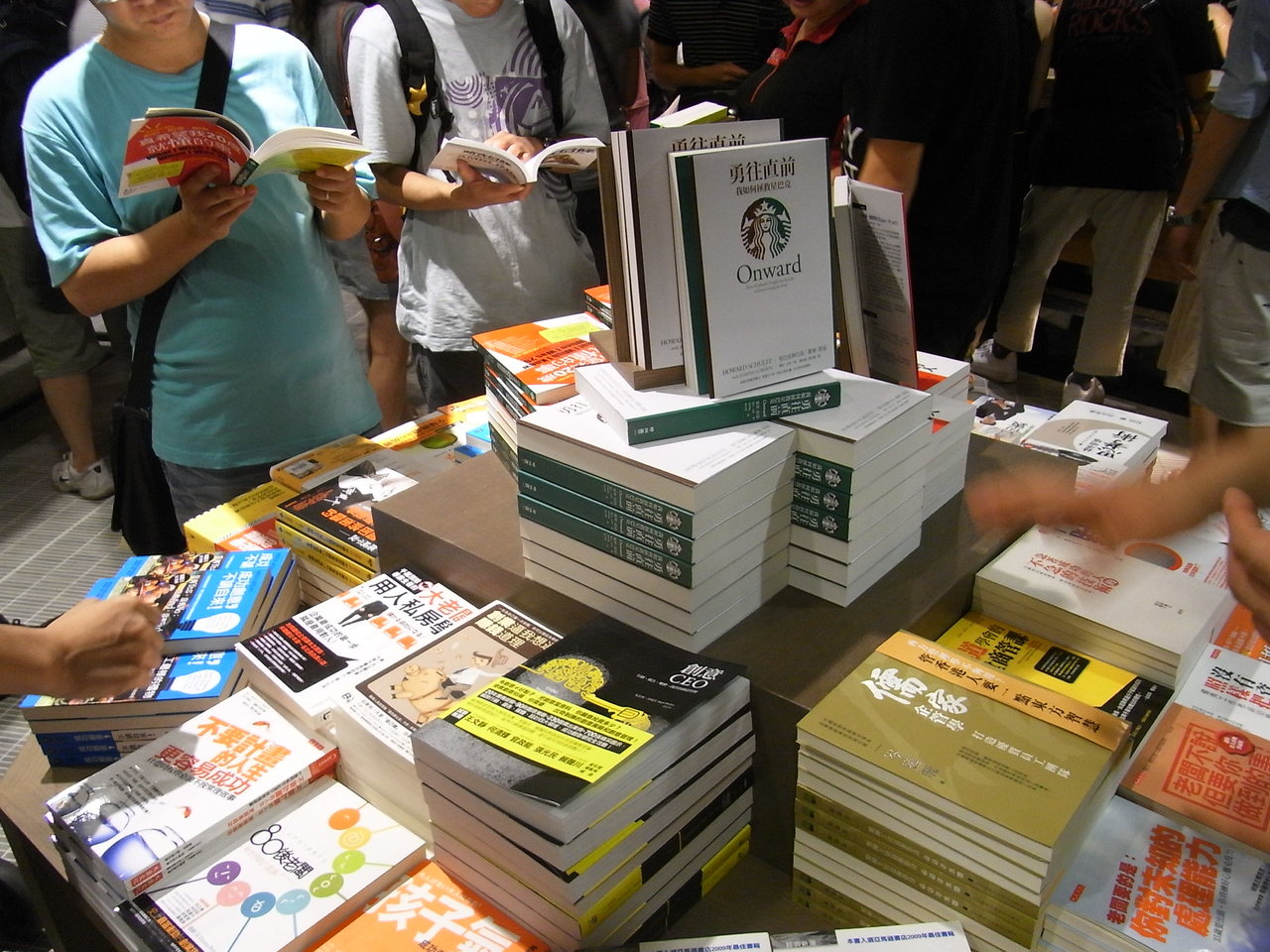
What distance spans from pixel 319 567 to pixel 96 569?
1995 mm

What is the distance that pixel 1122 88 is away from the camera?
10.9 ft

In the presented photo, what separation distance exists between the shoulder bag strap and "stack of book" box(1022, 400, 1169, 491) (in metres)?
1.67

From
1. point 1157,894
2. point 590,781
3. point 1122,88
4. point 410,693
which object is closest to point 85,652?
point 410,693

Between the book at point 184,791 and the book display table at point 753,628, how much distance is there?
0.11 meters

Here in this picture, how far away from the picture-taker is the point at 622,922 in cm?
101

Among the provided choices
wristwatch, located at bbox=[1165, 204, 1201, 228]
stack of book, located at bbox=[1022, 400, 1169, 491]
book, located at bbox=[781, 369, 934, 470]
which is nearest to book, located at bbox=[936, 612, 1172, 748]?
A: book, located at bbox=[781, 369, 934, 470]

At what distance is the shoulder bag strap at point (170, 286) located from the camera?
171cm

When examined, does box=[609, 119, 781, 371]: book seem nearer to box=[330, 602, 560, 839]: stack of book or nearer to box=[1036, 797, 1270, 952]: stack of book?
box=[330, 602, 560, 839]: stack of book

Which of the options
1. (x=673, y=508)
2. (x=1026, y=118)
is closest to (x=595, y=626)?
(x=673, y=508)

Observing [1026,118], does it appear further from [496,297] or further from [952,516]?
[952,516]

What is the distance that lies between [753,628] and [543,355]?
621mm

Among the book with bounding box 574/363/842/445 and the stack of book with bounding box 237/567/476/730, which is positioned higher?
the book with bounding box 574/363/842/445

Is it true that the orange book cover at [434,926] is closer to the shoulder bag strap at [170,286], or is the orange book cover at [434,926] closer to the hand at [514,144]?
the shoulder bag strap at [170,286]

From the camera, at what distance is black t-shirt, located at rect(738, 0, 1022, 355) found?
1.86 meters
